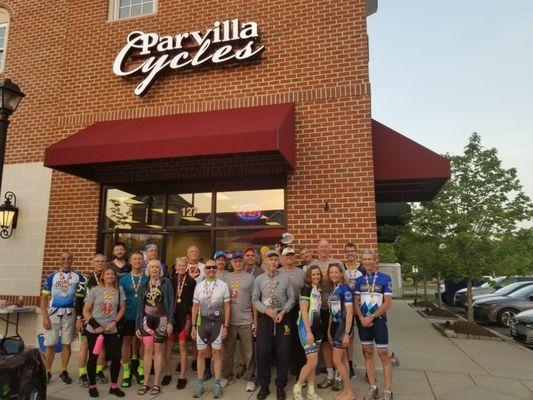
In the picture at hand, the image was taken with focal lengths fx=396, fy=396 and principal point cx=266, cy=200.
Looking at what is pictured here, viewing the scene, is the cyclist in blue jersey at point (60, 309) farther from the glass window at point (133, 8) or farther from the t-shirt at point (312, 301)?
the glass window at point (133, 8)

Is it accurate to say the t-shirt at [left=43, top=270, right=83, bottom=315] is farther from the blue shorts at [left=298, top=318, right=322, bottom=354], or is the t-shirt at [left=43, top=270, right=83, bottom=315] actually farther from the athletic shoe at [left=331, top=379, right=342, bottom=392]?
the athletic shoe at [left=331, top=379, right=342, bottom=392]

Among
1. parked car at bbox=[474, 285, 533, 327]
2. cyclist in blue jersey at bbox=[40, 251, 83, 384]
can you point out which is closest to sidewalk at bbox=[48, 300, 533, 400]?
cyclist in blue jersey at bbox=[40, 251, 83, 384]

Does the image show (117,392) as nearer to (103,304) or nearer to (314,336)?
(103,304)

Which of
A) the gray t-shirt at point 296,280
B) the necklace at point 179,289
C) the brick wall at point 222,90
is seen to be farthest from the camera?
the brick wall at point 222,90

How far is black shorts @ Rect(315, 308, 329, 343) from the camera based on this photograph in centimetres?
546

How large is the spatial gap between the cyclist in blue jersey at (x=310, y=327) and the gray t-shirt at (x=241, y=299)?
2.95 feet

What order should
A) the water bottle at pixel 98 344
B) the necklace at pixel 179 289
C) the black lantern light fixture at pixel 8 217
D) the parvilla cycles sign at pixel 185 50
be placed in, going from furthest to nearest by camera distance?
1. the black lantern light fixture at pixel 8 217
2. the parvilla cycles sign at pixel 185 50
3. the necklace at pixel 179 289
4. the water bottle at pixel 98 344

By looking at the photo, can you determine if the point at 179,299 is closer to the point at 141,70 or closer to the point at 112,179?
the point at 112,179

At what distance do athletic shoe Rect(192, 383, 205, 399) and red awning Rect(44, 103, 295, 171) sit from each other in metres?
3.35

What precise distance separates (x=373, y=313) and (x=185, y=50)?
632 centimetres

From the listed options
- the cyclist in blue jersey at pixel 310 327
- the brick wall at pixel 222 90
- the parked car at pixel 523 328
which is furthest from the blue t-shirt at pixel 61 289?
the parked car at pixel 523 328

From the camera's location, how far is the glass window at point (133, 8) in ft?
29.7

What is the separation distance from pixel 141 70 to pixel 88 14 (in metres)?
2.37

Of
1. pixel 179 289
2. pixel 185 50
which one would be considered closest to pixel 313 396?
pixel 179 289
